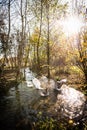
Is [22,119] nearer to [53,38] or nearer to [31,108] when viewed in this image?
[31,108]

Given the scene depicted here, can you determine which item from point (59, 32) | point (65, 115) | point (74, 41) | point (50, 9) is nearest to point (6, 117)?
point (65, 115)

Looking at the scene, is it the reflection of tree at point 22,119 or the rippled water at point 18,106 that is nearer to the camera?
the reflection of tree at point 22,119

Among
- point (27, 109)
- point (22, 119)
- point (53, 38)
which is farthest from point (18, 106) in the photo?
point (53, 38)

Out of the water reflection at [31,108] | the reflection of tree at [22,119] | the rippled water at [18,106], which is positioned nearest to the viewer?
the reflection of tree at [22,119]

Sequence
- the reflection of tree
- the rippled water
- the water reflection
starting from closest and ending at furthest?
1. the reflection of tree
2. the water reflection
3. the rippled water

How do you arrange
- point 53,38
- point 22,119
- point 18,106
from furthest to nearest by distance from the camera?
1. point 53,38
2. point 18,106
3. point 22,119

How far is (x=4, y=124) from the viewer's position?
10.3 m

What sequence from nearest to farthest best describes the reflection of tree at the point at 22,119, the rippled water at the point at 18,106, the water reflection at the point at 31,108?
the reflection of tree at the point at 22,119 < the water reflection at the point at 31,108 < the rippled water at the point at 18,106

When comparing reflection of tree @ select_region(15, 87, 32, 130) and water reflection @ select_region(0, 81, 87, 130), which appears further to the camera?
water reflection @ select_region(0, 81, 87, 130)

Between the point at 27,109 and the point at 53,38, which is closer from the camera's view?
the point at 27,109

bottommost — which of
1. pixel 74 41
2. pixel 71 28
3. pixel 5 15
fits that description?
pixel 74 41

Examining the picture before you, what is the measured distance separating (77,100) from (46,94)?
10.3 feet

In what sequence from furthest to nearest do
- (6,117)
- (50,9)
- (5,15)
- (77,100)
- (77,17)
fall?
1. (50,9)
2. (5,15)
3. (77,17)
4. (77,100)
5. (6,117)

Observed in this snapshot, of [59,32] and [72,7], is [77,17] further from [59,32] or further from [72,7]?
[59,32]
